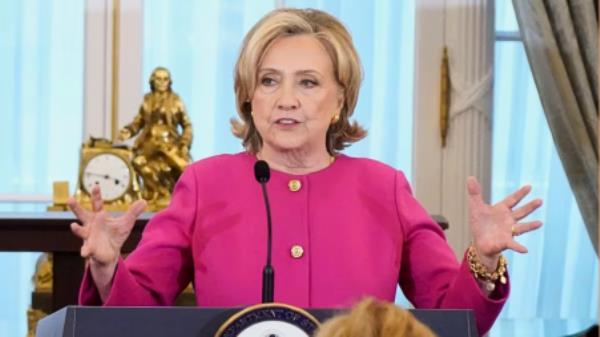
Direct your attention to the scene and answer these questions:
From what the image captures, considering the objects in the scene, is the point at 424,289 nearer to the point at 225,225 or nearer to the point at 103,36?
the point at 225,225

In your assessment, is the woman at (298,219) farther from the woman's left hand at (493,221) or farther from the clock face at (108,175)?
the clock face at (108,175)

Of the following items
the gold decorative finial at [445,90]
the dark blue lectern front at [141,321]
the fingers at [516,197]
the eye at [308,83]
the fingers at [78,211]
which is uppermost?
the gold decorative finial at [445,90]

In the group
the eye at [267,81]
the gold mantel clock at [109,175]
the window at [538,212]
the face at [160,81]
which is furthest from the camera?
the window at [538,212]

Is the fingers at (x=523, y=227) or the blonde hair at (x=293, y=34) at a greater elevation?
the blonde hair at (x=293, y=34)

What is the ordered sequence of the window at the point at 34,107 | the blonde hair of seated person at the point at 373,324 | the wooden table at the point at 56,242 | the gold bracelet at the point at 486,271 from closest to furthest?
the blonde hair of seated person at the point at 373,324 < the gold bracelet at the point at 486,271 < the wooden table at the point at 56,242 < the window at the point at 34,107

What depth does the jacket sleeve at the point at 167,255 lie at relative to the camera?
8.52 feet

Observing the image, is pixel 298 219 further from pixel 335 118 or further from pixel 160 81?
pixel 160 81

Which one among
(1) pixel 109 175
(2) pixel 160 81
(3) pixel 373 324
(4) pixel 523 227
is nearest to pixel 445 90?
(2) pixel 160 81

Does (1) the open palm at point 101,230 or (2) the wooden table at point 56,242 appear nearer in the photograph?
(1) the open palm at point 101,230

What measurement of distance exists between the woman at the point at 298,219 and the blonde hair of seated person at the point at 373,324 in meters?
0.83

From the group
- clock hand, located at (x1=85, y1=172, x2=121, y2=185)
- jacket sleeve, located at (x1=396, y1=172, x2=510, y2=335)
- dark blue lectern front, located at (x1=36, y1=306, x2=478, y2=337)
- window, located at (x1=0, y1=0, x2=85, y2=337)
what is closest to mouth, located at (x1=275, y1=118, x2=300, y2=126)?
jacket sleeve, located at (x1=396, y1=172, x2=510, y2=335)

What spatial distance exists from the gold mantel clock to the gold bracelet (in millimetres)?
2969

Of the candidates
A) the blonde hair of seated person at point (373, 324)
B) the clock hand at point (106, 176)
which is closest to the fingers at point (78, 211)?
the blonde hair of seated person at point (373, 324)

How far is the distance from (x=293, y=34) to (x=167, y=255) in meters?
0.46
